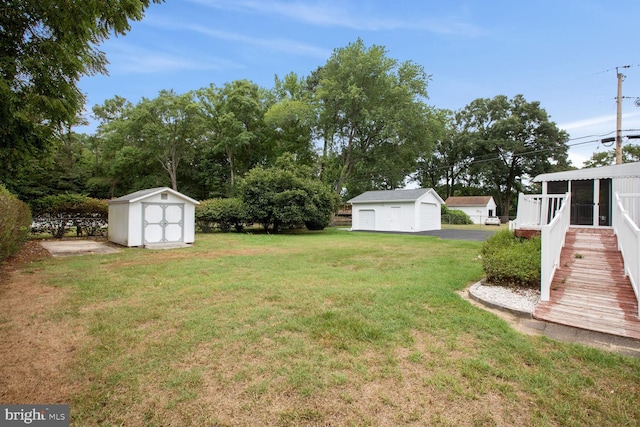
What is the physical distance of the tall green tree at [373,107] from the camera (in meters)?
24.2

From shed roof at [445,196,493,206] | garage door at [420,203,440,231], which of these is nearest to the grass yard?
garage door at [420,203,440,231]

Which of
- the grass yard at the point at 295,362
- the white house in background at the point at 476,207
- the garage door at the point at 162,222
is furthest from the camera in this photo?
the white house in background at the point at 476,207

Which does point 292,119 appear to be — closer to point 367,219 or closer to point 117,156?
point 367,219

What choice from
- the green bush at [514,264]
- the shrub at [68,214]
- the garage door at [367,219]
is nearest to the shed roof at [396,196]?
the garage door at [367,219]

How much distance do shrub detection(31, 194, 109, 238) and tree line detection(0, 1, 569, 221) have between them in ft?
20.3

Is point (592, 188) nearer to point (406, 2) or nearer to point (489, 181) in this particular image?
point (406, 2)

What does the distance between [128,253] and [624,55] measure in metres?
23.0

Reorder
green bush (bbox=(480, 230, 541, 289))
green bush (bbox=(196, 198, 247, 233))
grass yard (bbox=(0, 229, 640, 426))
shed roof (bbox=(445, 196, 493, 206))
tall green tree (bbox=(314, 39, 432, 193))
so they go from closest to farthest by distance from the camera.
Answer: grass yard (bbox=(0, 229, 640, 426))
green bush (bbox=(480, 230, 541, 289))
green bush (bbox=(196, 198, 247, 233))
tall green tree (bbox=(314, 39, 432, 193))
shed roof (bbox=(445, 196, 493, 206))

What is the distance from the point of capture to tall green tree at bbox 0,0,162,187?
11.9 ft

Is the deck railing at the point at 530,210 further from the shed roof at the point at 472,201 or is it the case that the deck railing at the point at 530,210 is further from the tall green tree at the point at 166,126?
the shed roof at the point at 472,201

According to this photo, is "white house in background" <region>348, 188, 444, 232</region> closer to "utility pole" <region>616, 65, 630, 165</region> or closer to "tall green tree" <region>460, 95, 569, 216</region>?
"utility pole" <region>616, 65, 630, 165</region>

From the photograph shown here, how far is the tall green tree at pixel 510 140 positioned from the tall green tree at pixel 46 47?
3876cm

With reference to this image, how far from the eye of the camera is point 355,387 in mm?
2412

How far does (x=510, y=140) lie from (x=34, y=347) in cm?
4461
